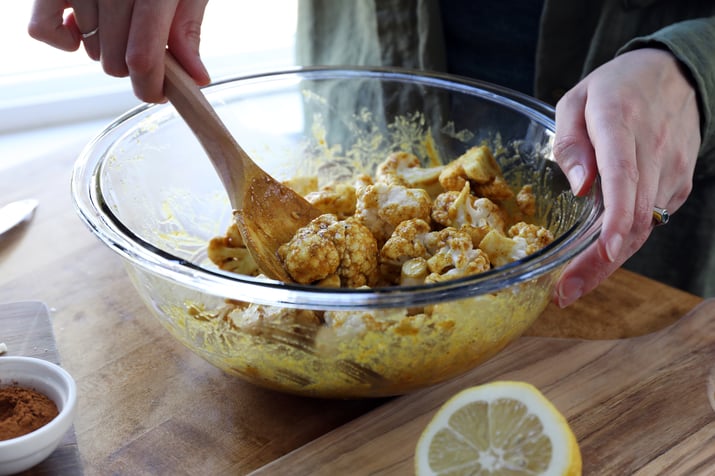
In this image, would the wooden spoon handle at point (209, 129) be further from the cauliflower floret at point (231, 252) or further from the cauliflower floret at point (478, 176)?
the cauliflower floret at point (478, 176)

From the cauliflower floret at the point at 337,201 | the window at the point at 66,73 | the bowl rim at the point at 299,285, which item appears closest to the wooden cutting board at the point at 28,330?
the bowl rim at the point at 299,285

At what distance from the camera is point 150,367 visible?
1.14m

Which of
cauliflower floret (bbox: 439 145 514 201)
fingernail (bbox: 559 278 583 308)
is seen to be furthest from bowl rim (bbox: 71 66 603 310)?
cauliflower floret (bbox: 439 145 514 201)

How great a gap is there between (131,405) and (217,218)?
0.47 m

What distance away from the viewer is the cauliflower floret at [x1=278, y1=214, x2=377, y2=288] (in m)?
1.06

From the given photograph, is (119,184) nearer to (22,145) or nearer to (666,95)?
(666,95)

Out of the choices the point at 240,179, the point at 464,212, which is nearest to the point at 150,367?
the point at 240,179

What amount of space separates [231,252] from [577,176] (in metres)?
0.55

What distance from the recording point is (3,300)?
1.29 m

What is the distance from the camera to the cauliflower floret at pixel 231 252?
123 centimetres

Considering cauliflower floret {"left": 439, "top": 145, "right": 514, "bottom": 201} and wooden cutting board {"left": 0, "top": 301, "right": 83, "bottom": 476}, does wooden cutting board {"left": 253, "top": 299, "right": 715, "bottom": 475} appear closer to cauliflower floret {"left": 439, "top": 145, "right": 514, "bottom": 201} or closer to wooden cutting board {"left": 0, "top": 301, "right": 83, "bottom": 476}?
cauliflower floret {"left": 439, "top": 145, "right": 514, "bottom": 201}

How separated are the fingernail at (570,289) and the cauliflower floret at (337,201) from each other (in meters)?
0.39

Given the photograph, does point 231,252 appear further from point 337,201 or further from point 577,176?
point 577,176

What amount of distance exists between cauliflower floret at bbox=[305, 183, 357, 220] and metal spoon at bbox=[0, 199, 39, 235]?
1.93 feet
